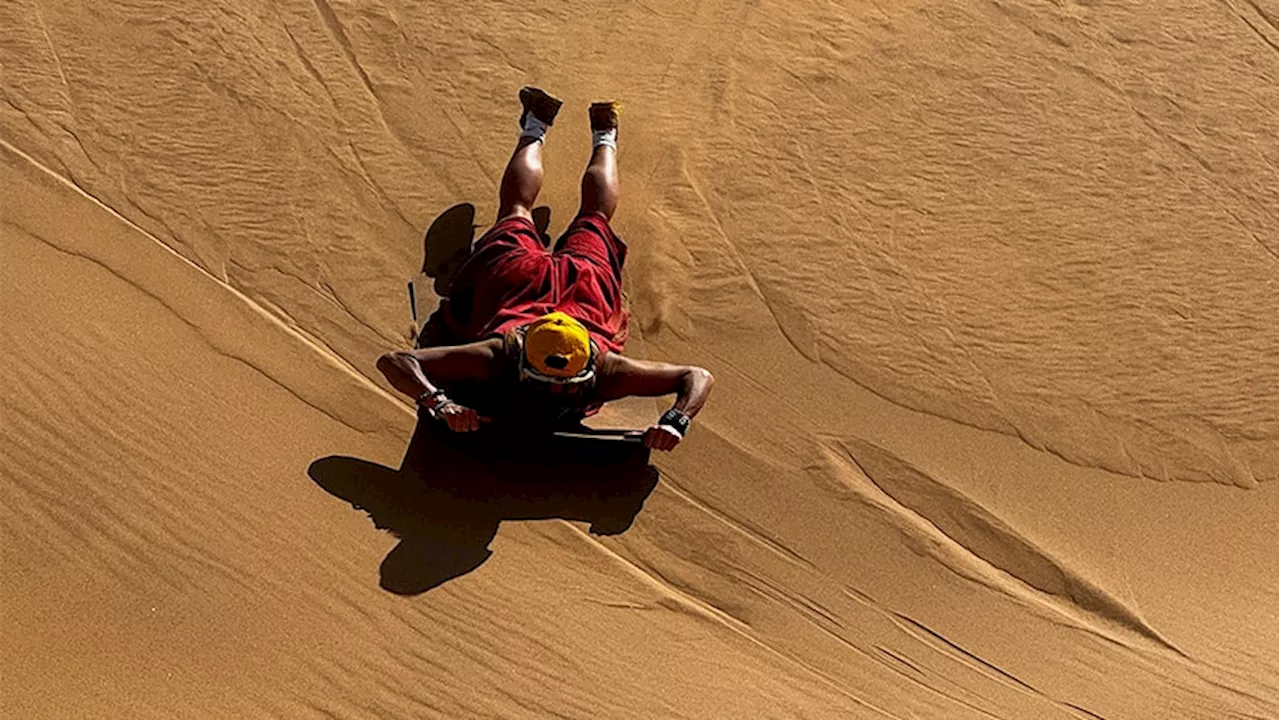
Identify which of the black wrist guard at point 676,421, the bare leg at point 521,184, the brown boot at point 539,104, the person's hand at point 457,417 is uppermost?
the brown boot at point 539,104

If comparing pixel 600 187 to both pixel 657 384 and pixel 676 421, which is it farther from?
pixel 676 421

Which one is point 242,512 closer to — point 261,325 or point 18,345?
point 261,325

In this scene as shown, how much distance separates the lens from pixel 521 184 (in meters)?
4.30

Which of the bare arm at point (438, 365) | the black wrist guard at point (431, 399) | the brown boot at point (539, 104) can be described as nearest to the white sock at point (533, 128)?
the brown boot at point (539, 104)

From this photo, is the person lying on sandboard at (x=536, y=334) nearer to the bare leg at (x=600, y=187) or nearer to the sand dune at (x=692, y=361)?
the bare leg at (x=600, y=187)

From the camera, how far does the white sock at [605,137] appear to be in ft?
14.6

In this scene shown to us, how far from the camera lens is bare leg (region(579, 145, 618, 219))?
4285 millimetres

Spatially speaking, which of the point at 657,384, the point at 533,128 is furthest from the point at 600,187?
the point at 657,384

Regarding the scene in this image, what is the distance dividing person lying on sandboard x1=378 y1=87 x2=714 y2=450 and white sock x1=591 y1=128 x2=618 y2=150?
0.14 feet

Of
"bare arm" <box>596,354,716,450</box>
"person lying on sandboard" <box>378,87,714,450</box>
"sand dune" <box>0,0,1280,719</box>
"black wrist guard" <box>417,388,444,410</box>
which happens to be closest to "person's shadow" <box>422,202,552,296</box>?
"sand dune" <box>0,0,1280,719</box>

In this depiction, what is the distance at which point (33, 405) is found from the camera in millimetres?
3957

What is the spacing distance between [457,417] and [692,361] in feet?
3.30

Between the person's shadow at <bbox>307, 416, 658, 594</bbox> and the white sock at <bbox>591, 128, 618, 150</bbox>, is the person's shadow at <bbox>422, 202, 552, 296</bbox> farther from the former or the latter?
the person's shadow at <bbox>307, 416, 658, 594</bbox>

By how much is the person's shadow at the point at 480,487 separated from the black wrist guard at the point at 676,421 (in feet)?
0.83
